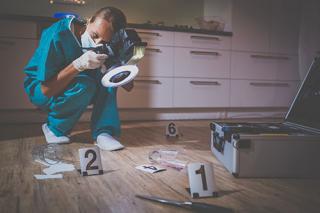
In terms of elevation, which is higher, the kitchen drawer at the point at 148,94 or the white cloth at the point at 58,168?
the kitchen drawer at the point at 148,94

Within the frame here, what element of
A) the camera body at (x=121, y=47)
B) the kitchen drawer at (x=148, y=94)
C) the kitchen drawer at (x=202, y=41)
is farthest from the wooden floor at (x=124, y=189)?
the kitchen drawer at (x=202, y=41)

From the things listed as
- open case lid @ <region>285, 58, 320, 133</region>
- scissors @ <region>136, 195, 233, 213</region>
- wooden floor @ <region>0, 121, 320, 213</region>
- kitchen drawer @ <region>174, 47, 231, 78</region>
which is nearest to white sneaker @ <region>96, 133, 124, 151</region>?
wooden floor @ <region>0, 121, 320, 213</region>

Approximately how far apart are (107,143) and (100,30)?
553 millimetres

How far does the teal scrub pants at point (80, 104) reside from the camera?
65.1 inches

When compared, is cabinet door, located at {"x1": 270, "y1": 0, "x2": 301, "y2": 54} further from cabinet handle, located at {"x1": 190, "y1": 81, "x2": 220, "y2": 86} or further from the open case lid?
the open case lid

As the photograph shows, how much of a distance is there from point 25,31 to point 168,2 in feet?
5.56

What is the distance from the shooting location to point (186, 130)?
235cm

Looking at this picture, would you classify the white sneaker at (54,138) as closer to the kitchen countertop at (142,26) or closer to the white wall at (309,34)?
the kitchen countertop at (142,26)

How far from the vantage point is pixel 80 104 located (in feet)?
5.60

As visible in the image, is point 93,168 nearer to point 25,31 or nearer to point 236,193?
point 236,193

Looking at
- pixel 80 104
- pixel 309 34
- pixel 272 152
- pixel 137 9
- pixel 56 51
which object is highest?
pixel 137 9

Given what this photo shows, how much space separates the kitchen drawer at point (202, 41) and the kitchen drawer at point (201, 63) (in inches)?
1.8

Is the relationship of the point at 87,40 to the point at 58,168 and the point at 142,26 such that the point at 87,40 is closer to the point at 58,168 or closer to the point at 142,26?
the point at 58,168

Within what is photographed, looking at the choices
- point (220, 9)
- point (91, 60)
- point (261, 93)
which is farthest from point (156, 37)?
point (91, 60)
